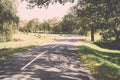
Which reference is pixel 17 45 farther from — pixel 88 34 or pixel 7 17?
pixel 88 34

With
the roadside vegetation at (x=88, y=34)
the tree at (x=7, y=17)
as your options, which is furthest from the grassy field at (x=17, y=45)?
the tree at (x=7, y=17)

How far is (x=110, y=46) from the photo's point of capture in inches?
2199

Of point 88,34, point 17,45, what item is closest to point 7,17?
point 17,45

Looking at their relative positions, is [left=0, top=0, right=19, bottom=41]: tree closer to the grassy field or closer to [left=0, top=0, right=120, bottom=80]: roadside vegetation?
[left=0, top=0, right=120, bottom=80]: roadside vegetation

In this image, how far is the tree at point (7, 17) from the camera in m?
36.3

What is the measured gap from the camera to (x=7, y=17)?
3800 cm

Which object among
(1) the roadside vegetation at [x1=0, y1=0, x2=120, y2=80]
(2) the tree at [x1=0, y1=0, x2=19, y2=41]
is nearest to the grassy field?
(1) the roadside vegetation at [x1=0, y1=0, x2=120, y2=80]

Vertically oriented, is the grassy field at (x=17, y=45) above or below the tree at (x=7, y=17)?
below

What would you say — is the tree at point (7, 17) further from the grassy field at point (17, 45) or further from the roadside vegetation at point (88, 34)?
the grassy field at point (17, 45)

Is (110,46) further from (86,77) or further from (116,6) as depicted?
(86,77)

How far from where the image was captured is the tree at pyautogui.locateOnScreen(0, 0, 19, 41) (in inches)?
1428

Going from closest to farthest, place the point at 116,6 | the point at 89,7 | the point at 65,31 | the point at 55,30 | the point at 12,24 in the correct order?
the point at 116,6, the point at 89,7, the point at 12,24, the point at 65,31, the point at 55,30

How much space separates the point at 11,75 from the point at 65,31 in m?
119

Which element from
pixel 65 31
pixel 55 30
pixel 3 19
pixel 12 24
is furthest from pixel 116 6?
pixel 55 30
